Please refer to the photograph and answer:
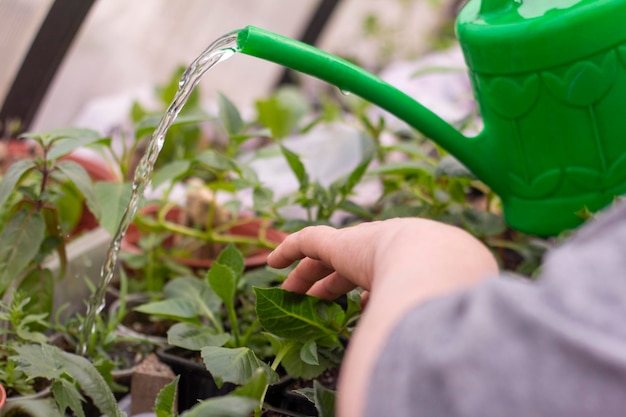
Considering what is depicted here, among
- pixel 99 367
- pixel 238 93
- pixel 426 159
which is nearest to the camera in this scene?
pixel 99 367

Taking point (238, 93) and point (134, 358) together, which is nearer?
point (134, 358)

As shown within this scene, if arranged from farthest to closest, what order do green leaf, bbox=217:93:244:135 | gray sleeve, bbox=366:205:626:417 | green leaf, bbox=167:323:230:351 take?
green leaf, bbox=217:93:244:135 < green leaf, bbox=167:323:230:351 < gray sleeve, bbox=366:205:626:417

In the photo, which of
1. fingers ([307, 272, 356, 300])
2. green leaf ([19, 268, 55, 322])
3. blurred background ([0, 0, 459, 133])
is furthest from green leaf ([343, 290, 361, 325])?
blurred background ([0, 0, 459, 133])

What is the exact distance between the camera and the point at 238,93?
6.36 feet

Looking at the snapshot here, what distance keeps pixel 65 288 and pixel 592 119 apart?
596 millimetres

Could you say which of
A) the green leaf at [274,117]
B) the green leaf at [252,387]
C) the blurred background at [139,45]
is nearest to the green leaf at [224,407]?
the green leaf at [252,387]

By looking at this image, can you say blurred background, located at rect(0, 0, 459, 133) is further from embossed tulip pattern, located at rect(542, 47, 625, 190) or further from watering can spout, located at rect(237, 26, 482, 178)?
embossed tulip pattern, located at rect(542, 47, 625, 190)

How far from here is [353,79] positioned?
713 mm

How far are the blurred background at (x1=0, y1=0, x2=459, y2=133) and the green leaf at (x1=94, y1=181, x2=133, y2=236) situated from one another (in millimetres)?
505

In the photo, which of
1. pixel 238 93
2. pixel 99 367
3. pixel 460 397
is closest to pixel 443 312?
pixel 460 397

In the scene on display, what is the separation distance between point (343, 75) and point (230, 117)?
0.85 ft

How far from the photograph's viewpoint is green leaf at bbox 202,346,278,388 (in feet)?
1.84

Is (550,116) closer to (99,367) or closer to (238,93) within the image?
(99,367)

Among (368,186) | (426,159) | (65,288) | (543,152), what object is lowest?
(65,288)
